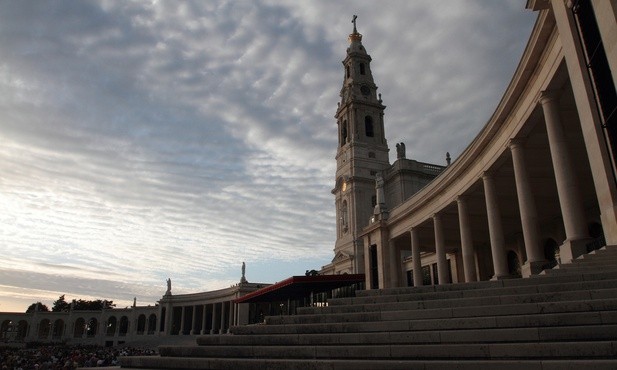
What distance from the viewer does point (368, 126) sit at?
6838 centimetres

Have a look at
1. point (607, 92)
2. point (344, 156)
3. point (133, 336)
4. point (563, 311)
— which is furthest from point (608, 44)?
point (133, 336)

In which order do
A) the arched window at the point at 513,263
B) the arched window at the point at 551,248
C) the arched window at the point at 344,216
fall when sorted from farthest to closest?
the arched window at the point at 344,216, the arched window at the point at 513,263, the arched window at the point at 551,248

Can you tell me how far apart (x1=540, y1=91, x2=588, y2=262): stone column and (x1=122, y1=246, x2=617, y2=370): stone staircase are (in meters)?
2.27

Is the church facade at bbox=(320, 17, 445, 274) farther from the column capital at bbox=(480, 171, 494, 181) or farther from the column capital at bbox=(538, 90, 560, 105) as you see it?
the column capital at bbox=(538, 90, 560, 105)

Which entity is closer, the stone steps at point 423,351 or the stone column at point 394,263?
the stone steps at point 423,351

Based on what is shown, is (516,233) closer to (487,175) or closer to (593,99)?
(487,175)

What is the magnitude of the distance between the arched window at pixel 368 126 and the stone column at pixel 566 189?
170ft

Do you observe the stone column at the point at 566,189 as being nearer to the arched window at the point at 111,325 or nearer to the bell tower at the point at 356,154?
the bell tower at the point at 356,154

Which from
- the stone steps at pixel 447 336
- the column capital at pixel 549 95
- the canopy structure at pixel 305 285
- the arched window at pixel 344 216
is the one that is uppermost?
the arched window at pixel 344 216

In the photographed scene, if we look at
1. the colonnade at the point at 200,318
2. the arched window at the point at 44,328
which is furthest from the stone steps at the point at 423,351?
the arched window at the point at 44,328

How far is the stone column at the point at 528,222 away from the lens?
1776 cm

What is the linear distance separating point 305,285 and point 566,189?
78.6 feet

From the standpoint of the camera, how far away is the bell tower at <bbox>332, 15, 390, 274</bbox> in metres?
60.4

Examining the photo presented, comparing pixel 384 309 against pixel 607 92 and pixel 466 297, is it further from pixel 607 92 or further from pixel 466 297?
pixel 607 92
